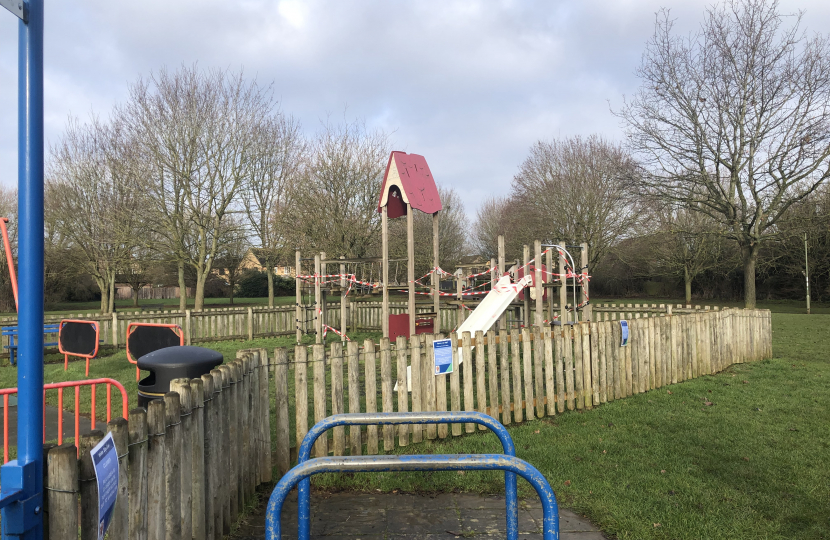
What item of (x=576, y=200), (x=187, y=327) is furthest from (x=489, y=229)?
(x=187, y=327)

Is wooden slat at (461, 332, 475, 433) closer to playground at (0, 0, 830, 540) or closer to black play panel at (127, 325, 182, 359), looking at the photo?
playground at (0, 0, 830, 540)

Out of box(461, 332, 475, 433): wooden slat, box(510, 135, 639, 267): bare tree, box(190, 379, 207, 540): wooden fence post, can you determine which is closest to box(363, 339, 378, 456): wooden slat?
box(461, 332, 475, 433): wooden slat

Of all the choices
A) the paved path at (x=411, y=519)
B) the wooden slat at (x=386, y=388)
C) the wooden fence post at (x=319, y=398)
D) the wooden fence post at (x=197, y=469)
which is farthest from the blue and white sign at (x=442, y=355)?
the wooden fence post at (x=197, y=469)

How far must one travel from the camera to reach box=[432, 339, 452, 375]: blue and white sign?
19.1 ft

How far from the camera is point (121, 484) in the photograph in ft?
7.36

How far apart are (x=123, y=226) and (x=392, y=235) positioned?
43.1 ft

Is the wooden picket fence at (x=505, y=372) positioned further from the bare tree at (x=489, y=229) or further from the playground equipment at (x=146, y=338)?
the bare tree at (x=489, y=229)

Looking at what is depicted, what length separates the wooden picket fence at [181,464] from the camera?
1.97 m

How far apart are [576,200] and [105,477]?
2919 centimetres

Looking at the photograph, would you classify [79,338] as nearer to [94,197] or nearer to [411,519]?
[411,519]

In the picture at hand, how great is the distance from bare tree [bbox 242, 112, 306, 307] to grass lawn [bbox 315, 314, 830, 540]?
2073cm

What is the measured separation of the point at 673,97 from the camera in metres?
19.4

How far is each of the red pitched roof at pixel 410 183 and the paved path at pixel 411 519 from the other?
7201 millimetres

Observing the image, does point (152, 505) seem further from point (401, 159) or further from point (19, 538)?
point (401, 159)
